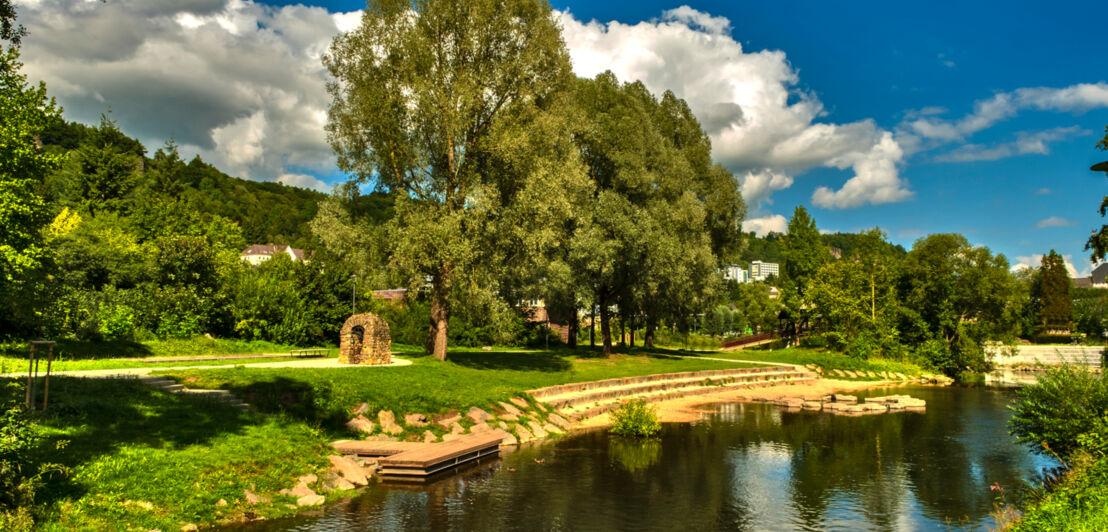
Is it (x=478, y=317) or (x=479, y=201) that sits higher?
(x=479, y=201)

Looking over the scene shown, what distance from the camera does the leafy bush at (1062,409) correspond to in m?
14.8

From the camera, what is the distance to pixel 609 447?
65.9ft

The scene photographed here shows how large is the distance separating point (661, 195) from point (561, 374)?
55.8 feet

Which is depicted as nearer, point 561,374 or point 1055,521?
point 1055,521

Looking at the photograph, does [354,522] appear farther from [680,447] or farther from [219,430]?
[680,447]

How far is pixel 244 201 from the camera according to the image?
15988 cm

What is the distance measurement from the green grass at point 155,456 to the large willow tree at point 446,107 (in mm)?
13796

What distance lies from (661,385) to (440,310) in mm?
12135

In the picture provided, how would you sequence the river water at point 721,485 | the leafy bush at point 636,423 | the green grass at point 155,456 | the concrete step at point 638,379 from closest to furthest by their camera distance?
the green grass at point 155,456 → the river water at point 721,485 → the leafy bush at point 636,423 → the concrete step at point 638,379

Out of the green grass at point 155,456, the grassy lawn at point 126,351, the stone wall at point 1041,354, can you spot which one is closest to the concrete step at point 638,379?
the green grass at point 155,456

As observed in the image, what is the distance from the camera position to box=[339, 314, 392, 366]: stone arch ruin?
1067 inches

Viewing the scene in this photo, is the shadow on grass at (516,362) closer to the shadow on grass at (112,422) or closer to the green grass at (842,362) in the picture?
the shadow on grass at (112,422)

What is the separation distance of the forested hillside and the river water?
3950 inches

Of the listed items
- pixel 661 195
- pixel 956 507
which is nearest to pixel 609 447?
pixel 956 507
